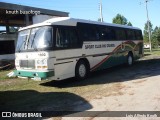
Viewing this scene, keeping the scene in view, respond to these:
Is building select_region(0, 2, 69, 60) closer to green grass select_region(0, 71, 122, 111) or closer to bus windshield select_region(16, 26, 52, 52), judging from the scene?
bus windshield select_region(16, 26, 52, 52)

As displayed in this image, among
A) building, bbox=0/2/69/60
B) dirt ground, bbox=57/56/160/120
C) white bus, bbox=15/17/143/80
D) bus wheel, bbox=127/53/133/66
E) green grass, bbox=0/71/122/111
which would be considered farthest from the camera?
building, bbox=0/2/69/60

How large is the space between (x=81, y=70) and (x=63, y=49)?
1.84 metres

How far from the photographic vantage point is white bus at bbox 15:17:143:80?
9.66 meters

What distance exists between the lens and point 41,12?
91.4 feet

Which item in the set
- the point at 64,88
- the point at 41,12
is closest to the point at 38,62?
the point at 64,88

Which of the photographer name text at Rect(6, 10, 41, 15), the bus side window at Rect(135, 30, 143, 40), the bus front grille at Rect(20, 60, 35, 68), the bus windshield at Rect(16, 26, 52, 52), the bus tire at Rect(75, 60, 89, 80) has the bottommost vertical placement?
the bus tire at Rect(75, 60, 89, 80)

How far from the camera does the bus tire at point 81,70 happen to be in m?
11.3

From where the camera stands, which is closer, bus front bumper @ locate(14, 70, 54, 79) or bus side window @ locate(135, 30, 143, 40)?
bus front bumper @ locate(14, 70, 54, 79)

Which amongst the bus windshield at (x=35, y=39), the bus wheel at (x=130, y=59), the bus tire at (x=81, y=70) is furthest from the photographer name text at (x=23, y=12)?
the bus tire at (x=81, y=70)

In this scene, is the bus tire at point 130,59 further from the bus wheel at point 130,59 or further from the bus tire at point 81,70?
the bus tire at point 81,70

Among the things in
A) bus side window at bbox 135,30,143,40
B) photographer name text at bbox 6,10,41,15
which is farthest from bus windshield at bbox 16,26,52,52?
photographer name text at bbox 6,10,41,15

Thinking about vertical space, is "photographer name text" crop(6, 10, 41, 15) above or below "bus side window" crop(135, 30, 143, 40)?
above

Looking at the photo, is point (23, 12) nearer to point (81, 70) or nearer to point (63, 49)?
point (81, 70)

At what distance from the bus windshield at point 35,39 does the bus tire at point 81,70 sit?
226 cm
